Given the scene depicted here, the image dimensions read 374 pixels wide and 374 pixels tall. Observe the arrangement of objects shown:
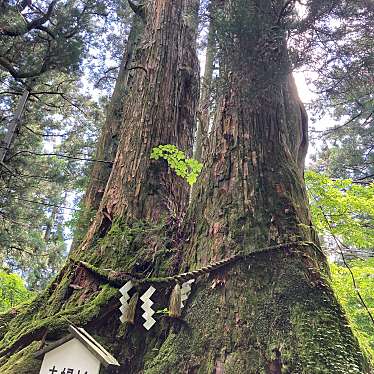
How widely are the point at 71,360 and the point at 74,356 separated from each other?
0.07 ft

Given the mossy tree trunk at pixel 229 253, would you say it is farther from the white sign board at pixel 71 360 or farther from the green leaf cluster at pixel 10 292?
the green leaf cluster at pixel 10 292

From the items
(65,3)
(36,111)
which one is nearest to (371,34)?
(65,3)

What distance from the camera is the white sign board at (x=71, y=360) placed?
5.43ft

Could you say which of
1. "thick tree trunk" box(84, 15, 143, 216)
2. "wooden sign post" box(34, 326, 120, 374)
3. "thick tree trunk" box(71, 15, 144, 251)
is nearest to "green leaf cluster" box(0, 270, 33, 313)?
"thick tree trunk" box(71, 15, 144, 251)

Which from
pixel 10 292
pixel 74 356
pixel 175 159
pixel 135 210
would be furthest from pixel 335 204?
pixel 10 292

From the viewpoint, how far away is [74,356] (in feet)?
5.54

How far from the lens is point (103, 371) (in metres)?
1.92

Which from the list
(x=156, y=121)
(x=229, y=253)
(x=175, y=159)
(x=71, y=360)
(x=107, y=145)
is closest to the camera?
(x=71, y=360)

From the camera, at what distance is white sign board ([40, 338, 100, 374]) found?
1656 mm

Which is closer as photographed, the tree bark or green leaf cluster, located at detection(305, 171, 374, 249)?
the tree bark

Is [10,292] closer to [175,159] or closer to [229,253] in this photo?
[175,159]

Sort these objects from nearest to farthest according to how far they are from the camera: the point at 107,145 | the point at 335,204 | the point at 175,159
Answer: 1. the point at 175,159
2. the point at 335,204
3. the point at 107,145

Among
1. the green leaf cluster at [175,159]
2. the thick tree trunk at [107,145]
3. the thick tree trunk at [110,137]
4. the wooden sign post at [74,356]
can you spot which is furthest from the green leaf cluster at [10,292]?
the wooden sign post at [74,356]

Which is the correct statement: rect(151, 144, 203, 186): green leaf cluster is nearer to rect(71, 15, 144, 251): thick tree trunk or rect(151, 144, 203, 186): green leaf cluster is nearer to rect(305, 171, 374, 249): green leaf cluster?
rect(71, 15, 144, 251): thick tree trunk
